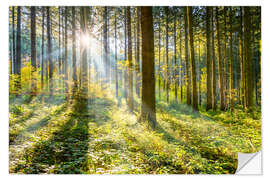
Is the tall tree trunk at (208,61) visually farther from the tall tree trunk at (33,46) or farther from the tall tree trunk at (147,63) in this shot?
the tall tree trunk at (33,46)

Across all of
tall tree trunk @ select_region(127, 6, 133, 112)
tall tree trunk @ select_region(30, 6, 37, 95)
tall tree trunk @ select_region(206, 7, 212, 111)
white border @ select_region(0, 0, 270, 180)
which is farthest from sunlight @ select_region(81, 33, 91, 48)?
tall tree trunk @ select_region(206, 7, 212, 111)

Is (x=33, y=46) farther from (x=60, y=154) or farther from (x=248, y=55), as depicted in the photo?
(x=248, y=55)

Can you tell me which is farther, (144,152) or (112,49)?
(112,49)

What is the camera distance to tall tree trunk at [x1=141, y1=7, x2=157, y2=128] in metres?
3.22

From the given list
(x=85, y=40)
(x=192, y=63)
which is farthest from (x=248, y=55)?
(x=85, y=40)

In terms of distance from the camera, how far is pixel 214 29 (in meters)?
3.73

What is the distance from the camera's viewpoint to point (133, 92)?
4.71 metres

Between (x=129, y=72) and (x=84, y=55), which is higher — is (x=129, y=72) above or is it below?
below

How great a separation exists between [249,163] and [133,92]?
137 inches

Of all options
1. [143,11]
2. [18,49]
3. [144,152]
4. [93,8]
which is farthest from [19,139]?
[143,11]

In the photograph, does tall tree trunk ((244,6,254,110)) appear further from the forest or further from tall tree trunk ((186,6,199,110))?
tall tree trunk ((186,6,199,110))
